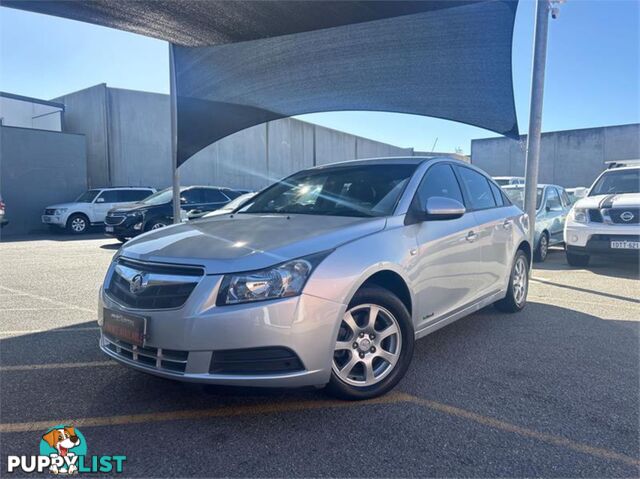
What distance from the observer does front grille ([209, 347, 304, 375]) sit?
255 centimetres

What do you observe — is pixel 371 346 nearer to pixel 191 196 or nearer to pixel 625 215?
pixel 625 215

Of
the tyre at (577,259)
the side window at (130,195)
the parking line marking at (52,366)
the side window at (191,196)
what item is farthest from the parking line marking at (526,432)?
the side window at (130,195)

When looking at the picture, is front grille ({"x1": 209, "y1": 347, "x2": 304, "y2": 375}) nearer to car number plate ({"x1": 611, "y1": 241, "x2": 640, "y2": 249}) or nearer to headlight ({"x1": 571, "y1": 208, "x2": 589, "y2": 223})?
car number plate ({"x1": 611, "y1": 241, "x2": 640, "y2": 249})

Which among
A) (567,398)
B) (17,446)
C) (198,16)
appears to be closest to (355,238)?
(567,398)

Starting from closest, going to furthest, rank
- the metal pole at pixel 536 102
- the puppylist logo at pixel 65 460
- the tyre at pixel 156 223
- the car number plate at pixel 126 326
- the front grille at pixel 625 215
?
the puppylist logo at pixel 65 460, the car number plate at pixel 126 326, the metal pole at pixel 536 102, the front grille at pixel 625 215, the tyre at pixel 156 223

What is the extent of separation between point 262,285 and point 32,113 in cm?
2454

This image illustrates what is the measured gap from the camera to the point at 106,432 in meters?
2.63

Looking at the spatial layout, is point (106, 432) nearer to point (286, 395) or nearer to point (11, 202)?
point (286, 395)

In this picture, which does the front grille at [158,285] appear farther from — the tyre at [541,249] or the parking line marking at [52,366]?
the tyre at [541,249]

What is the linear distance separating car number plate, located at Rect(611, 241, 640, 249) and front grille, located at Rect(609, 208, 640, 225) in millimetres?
334

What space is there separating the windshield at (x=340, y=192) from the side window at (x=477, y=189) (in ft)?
3.08

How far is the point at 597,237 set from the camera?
→ 7820 millimetres

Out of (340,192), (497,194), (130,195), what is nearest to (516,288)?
(497,194)

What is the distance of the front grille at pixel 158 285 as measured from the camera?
2.62 m
